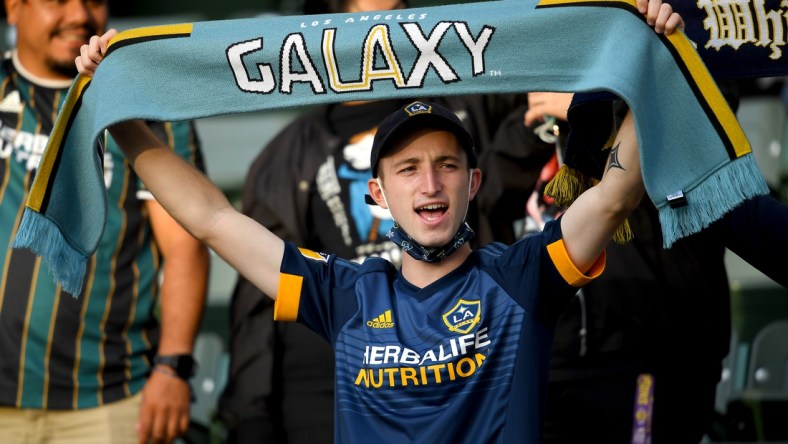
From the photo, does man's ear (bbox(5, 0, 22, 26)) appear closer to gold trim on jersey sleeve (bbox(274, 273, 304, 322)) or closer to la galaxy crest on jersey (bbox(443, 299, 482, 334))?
gold trim on jersey sleeve (bbox(274, 273, 304, 322))

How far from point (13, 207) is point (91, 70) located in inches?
44.8

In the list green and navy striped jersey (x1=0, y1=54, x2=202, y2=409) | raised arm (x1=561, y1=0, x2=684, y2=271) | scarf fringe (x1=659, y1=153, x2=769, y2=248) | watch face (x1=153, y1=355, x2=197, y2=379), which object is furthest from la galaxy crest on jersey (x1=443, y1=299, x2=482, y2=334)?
green and navy striped jersey (x1=0, y1=54, x2=202, y2=409)

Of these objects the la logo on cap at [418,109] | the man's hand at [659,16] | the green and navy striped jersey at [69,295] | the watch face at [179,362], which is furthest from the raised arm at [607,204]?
the green and navy striped jersey at [69,295]

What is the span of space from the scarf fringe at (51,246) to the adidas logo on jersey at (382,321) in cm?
73

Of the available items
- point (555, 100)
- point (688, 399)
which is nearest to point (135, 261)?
point (555, 100)

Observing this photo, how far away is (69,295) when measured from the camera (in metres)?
4.23

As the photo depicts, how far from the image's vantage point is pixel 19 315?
4.17m

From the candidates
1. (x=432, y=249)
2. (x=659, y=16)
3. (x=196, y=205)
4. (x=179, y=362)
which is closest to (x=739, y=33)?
(x=659, y=16)

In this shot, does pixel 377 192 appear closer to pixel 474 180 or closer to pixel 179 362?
pixel 474 180

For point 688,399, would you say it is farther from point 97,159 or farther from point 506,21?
point 97,159

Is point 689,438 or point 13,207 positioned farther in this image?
point 13,207

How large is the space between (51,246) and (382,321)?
822 mm

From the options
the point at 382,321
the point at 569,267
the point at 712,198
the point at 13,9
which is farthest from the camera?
the point at 13,9

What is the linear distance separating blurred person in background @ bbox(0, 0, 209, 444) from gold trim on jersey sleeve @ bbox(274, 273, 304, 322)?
1166mm
